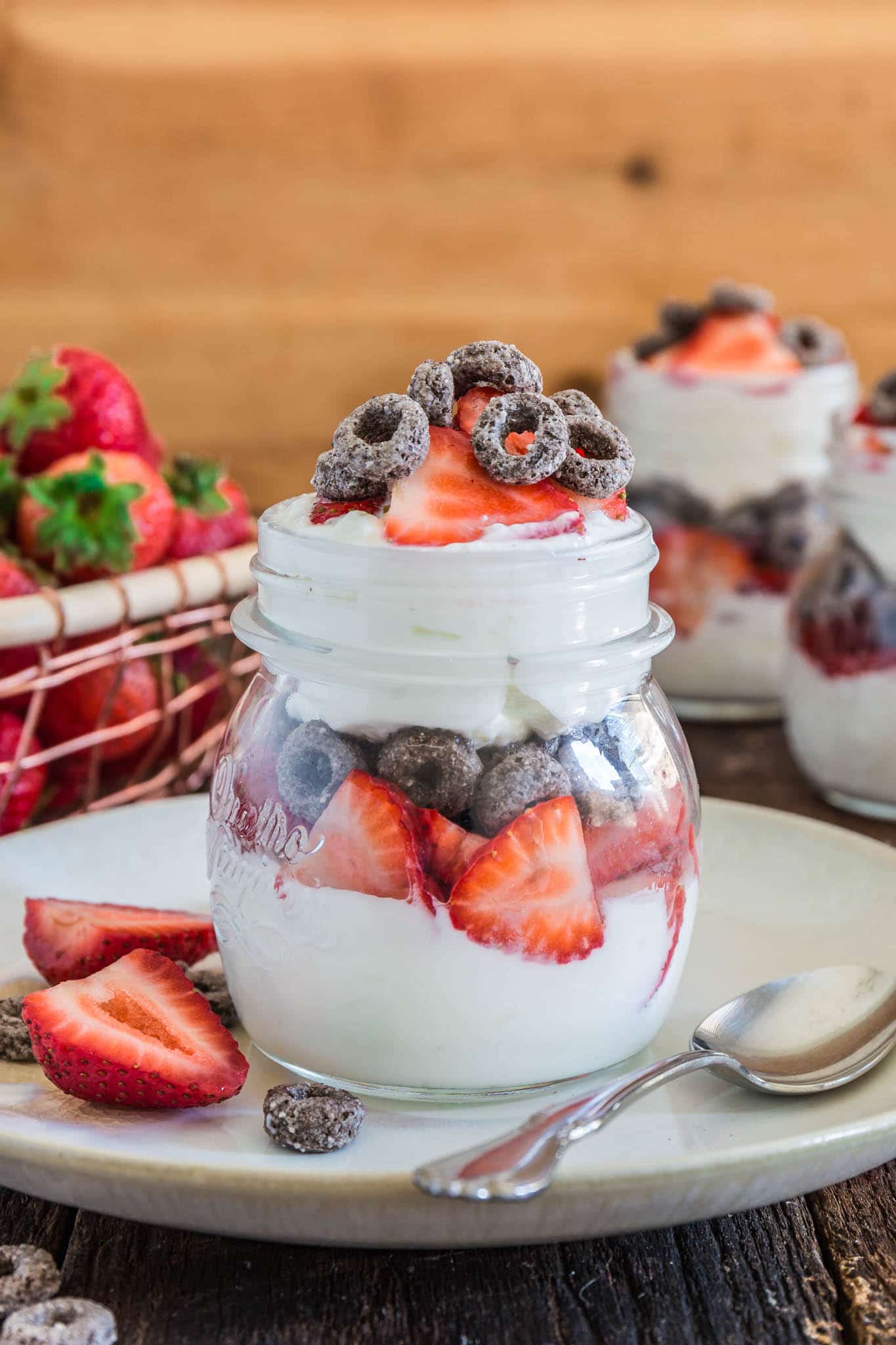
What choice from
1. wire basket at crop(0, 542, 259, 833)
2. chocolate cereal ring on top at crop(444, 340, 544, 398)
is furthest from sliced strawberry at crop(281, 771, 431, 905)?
wire basket at crop(0, 542, 259, 833)

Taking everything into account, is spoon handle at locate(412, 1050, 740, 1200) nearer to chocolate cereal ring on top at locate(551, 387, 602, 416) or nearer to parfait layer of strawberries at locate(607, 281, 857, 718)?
chocolate cereal ring on top at locate(551, 387, 602, 416)

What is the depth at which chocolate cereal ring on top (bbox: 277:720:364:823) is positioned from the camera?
709mm

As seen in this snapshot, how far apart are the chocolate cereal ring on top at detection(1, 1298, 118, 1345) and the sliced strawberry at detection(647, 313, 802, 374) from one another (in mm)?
1165

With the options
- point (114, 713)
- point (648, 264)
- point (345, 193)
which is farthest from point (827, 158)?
point (114, 713)

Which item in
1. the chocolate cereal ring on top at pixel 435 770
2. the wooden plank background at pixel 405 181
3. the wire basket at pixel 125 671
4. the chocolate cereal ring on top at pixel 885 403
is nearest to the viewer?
the chocolate cereal ring on top at pixel 435 770

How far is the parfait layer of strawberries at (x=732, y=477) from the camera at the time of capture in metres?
1.53

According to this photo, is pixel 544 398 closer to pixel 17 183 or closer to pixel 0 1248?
pixel 0 1248

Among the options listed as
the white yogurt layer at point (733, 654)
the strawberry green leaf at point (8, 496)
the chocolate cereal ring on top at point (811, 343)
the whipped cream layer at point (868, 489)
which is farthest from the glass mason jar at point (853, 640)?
the strawberry green leaf at point (8, 496)

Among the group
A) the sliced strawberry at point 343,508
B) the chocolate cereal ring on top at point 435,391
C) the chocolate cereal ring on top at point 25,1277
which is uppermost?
the chocolate cereal ring on top at point 435,391

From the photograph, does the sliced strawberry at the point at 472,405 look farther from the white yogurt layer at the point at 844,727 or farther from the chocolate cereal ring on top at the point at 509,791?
the white yogurt layer at the point at 844,727

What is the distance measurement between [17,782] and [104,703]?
9 centimetres

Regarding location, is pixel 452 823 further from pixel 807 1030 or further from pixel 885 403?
pixel 885 403

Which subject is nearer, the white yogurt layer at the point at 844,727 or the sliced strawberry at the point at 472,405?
the sliced strawberry at the point at 472,405

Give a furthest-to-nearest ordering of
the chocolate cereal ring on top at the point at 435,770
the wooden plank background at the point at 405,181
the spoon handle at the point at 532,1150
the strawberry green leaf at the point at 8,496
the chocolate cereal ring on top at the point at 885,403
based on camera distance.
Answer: the wooden plank background at the point at 405,181 → the chocolate cereal ring on top at the point at 885,403 → the strawberry green leaf at the point at 8,496 → the chocolate cereal ring on top at the point at 435,770 → the spoon handle at the point at 532,1150
